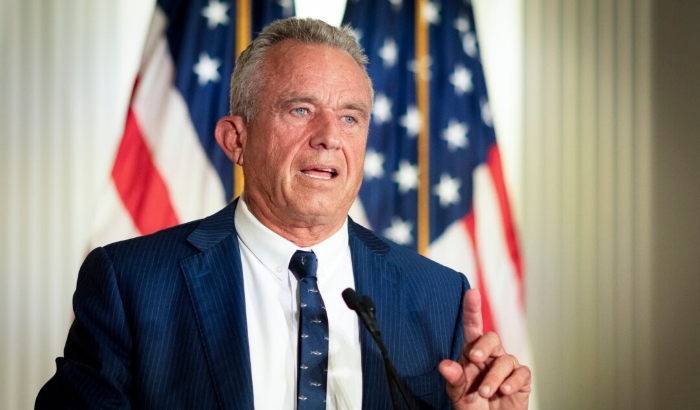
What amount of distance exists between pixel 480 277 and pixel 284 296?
1903mm

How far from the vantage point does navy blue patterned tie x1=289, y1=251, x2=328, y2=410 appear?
155cm

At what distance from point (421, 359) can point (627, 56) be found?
2.67m

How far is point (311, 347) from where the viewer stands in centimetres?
159

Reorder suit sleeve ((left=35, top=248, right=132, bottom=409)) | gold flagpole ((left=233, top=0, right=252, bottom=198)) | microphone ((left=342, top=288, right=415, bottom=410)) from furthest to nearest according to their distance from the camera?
gold flagpole ((left=233, top=0, right=252, bottom=198)) < suit sleeve ((left=35, top=248, right=132, bottom=409)) < microphone ((left=342, top=288, right=415, bottom=410))

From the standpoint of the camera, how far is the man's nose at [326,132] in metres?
1.68

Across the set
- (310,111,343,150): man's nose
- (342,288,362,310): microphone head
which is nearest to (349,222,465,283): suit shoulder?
(310,111,343,150): man's nose

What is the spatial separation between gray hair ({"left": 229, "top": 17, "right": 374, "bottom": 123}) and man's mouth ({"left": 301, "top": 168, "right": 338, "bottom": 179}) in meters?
0.23

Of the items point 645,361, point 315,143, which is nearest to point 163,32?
point 315,143

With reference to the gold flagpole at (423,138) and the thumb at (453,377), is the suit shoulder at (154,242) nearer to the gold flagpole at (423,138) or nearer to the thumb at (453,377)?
the thumb at (453,377)

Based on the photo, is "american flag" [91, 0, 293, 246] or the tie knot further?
"american flag" [91, 0, 293, 246]

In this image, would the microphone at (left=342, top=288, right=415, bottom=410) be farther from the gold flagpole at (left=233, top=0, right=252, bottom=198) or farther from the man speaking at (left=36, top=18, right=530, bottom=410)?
the gold flagpole at (left=233, top=0, right=252, bottom=198)

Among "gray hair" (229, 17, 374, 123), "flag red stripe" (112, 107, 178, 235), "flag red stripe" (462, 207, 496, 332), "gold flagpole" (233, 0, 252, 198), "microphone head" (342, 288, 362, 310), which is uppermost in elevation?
"gold flagpole" (233, 0, 252, 198)

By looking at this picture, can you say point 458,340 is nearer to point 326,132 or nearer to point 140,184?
point 326,132

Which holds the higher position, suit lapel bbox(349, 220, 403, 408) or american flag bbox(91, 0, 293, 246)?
american flag bbox(91, 0, 293, 246)
